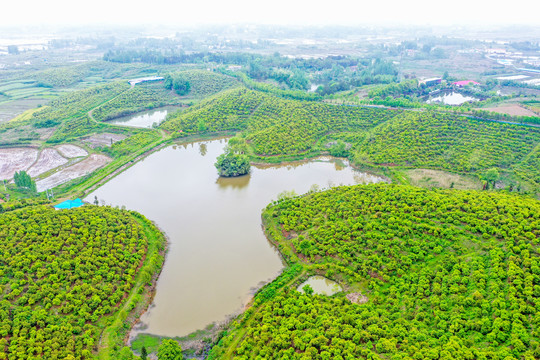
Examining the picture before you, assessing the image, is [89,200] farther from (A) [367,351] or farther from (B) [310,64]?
(B) [310,64]

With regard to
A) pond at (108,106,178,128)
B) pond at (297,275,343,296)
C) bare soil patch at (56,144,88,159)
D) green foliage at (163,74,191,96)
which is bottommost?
pond at (297,275,343,296)

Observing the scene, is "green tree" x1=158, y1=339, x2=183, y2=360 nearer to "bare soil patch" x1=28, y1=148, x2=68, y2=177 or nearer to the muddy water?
the muddy water


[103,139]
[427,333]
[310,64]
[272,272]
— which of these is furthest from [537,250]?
[310,64]

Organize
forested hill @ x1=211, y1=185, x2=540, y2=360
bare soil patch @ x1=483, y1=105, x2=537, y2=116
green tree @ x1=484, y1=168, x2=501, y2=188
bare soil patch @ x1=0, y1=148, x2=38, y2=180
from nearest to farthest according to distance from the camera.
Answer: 1. forested hill @ x1=211, y1=185, x2=540, y2=360
2. green tree @ x1=484, y1=168, x2=501, y2=188
3. bare soil patch @ x1=0, y1=148, x2=38, y2=180
4. bare soil patch @ x1=483, y1=105, x2=537, y2=116

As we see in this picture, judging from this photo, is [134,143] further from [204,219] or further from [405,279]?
[405,279]

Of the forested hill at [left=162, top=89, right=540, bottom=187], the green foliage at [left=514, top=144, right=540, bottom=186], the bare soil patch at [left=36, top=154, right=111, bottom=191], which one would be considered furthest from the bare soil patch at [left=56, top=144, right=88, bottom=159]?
the green foliage at [left=514, top=144, right=540, bottom=186]

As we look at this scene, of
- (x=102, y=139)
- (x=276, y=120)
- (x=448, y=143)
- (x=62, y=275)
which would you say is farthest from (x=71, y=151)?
(x=448, y=143)
